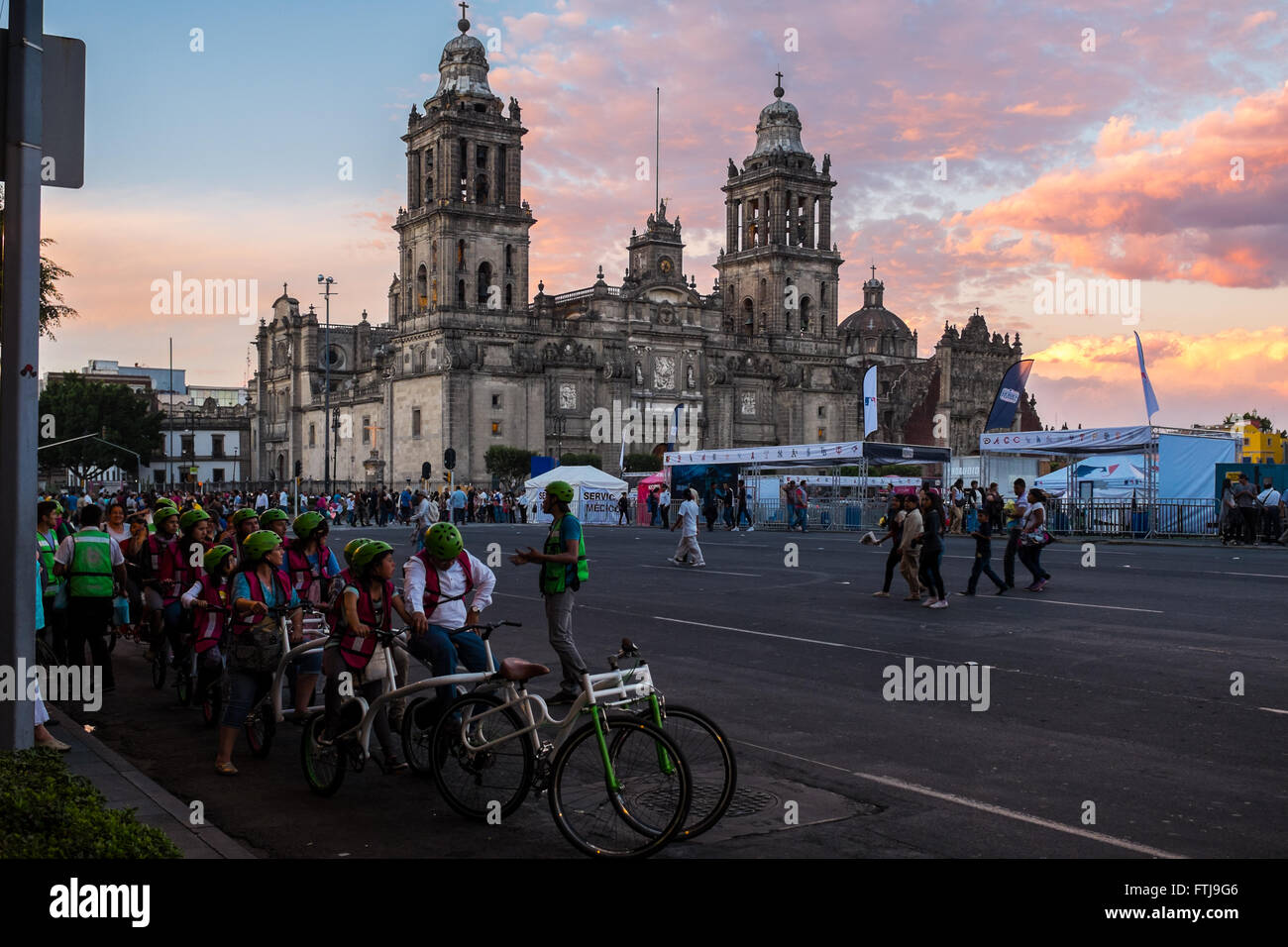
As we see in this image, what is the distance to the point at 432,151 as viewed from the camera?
7688 centimetres

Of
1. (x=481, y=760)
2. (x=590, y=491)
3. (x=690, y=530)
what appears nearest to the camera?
(x=481, y=760)

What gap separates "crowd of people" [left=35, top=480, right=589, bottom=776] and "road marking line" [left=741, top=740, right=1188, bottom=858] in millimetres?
2000

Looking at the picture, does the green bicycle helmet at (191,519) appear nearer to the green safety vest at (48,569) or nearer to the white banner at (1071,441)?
the green safety vest at (48,569)

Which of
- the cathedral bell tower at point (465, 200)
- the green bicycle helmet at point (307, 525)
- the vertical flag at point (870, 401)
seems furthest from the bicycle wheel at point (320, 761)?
the cathedral bell tower at point (465, 200)

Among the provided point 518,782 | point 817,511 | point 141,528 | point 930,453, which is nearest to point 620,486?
point 817,511

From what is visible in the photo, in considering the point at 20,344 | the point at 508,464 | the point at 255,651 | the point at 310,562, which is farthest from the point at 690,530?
the point at 508,464

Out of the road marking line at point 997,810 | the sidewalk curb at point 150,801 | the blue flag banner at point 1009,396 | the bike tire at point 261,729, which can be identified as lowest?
the road marking line at point 997,810

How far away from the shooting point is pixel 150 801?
23.7ft

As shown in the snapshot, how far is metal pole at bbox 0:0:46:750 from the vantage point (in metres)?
5.83

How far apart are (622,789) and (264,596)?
3646 millimetres

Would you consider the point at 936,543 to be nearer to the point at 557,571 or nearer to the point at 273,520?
the point at 557,571

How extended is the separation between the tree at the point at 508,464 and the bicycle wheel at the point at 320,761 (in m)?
66.4

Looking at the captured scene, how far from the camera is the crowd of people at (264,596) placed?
8031 millimetres
